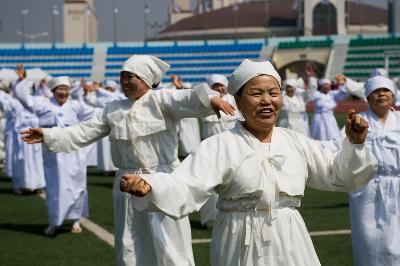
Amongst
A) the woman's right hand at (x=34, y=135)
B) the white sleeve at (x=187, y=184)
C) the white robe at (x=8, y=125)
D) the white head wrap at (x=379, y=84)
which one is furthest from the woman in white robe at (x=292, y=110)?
the white sleeve at (x=187, y=184)

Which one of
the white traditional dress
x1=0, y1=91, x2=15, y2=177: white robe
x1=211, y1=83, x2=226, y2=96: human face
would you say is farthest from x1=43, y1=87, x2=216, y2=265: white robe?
the white traditional dress

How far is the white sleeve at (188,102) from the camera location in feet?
19.4

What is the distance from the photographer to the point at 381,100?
6.65m

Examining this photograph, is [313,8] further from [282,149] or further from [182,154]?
[282,149]

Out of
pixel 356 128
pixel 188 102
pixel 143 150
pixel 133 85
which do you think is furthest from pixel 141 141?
pixel 356 128

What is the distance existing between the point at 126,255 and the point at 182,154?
14.4m

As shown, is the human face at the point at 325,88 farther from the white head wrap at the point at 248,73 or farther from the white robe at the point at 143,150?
the white head wrap at the point at 248,73

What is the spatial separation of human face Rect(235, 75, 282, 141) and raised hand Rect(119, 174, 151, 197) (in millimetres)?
717

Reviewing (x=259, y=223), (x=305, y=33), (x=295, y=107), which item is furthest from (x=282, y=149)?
(x=305, y=33)

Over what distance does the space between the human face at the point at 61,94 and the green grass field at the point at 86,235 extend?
5.32 feet

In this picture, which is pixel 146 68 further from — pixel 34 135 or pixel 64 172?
pixel 64 172

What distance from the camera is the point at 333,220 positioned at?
10438 mm

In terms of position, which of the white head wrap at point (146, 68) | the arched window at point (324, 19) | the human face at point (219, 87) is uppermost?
the arched window at point (324, 19)

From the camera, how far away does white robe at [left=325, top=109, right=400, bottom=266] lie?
6477 millimetres
